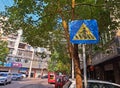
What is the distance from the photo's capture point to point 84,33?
17.4 ft

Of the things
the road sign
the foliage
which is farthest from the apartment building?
the road sign

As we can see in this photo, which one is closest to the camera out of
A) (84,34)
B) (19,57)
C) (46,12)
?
(84,34)

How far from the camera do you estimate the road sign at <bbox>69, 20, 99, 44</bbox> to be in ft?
17.1

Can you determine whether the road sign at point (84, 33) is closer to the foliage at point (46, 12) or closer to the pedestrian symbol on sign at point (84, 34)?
the pedestrian symbol on sign at point (84, 34)

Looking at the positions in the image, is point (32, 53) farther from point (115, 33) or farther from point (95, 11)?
point (95, 11)

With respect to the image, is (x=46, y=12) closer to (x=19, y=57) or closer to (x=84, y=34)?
(x=84, y=34)

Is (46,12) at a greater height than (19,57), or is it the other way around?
(19,57)

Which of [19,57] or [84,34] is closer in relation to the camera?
[84,34]

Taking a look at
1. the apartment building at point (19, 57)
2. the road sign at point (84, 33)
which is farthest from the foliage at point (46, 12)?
the apartment building at point (19, 57)

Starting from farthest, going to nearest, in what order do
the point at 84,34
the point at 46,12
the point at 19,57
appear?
the point at 19,57
the point at 46,12
the point at 84,34

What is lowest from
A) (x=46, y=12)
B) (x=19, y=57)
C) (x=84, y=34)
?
(x=84, y=34)

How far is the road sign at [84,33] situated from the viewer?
17.1 feet

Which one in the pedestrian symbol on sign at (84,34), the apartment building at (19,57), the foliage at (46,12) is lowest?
the pedestrian symbol on sign at (84,34)

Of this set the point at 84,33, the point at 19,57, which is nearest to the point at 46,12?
the point at 84,33
